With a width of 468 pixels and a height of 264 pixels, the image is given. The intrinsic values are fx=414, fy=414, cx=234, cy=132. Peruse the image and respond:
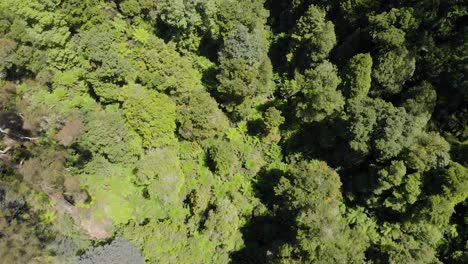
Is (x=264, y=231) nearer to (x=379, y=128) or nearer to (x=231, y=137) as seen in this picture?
(x=231, y=137)

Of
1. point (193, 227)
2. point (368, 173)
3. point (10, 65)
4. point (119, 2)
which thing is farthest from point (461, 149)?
point (10, 65)

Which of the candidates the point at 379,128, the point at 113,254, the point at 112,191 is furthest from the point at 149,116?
the point at 379,128

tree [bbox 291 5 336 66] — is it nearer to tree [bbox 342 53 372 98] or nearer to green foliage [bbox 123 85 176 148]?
tree [bbox 342 53 372 98]

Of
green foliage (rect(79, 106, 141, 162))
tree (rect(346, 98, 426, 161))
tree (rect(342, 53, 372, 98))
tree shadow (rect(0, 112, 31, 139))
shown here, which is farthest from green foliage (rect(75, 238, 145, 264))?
tree (rect(342, 53, 372, 98))

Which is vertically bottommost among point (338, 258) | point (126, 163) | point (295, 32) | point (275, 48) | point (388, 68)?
point (126, 163)

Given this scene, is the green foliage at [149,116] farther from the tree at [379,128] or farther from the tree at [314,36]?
the tree at [379,128]

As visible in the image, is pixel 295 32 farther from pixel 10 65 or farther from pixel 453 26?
pixel 10 65
